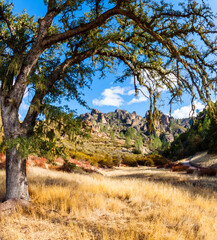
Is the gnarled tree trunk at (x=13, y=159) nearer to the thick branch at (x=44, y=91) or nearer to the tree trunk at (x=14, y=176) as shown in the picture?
the tree trunk at (x=14, y=176)

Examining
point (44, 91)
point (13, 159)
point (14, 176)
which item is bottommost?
point (14, 176)

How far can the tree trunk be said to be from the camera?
4465mm

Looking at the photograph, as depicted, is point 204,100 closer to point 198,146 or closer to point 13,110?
point 13,110

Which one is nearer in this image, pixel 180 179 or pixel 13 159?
pixel 13 159

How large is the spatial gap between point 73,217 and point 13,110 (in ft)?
10.9

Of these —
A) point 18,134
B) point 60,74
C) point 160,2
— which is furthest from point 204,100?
point 18,134

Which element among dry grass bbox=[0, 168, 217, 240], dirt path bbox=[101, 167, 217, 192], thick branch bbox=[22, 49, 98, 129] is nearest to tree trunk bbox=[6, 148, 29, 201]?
dry grass bbox=[0, 168, 217, 240]

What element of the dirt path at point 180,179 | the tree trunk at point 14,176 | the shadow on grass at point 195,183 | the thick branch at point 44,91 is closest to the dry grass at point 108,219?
the tree trunk at point 14,176

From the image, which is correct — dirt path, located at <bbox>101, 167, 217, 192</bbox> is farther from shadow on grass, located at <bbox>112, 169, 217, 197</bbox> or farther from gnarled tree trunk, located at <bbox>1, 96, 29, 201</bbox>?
gnarled tree trunk, located at <bbox>1, 96, 29, 201</bbox>

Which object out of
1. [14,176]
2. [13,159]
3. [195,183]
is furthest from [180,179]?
[13,159]

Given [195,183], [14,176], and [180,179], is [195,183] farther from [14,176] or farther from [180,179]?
[14,176]

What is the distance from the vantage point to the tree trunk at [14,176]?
4.46 metres

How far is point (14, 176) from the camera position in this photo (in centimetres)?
447

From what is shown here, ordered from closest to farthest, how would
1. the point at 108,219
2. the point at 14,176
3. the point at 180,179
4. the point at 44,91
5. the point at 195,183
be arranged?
the point at 108,219
the point at 14,176
the point at 44,91
the point at 195,183
the point at 180,179
